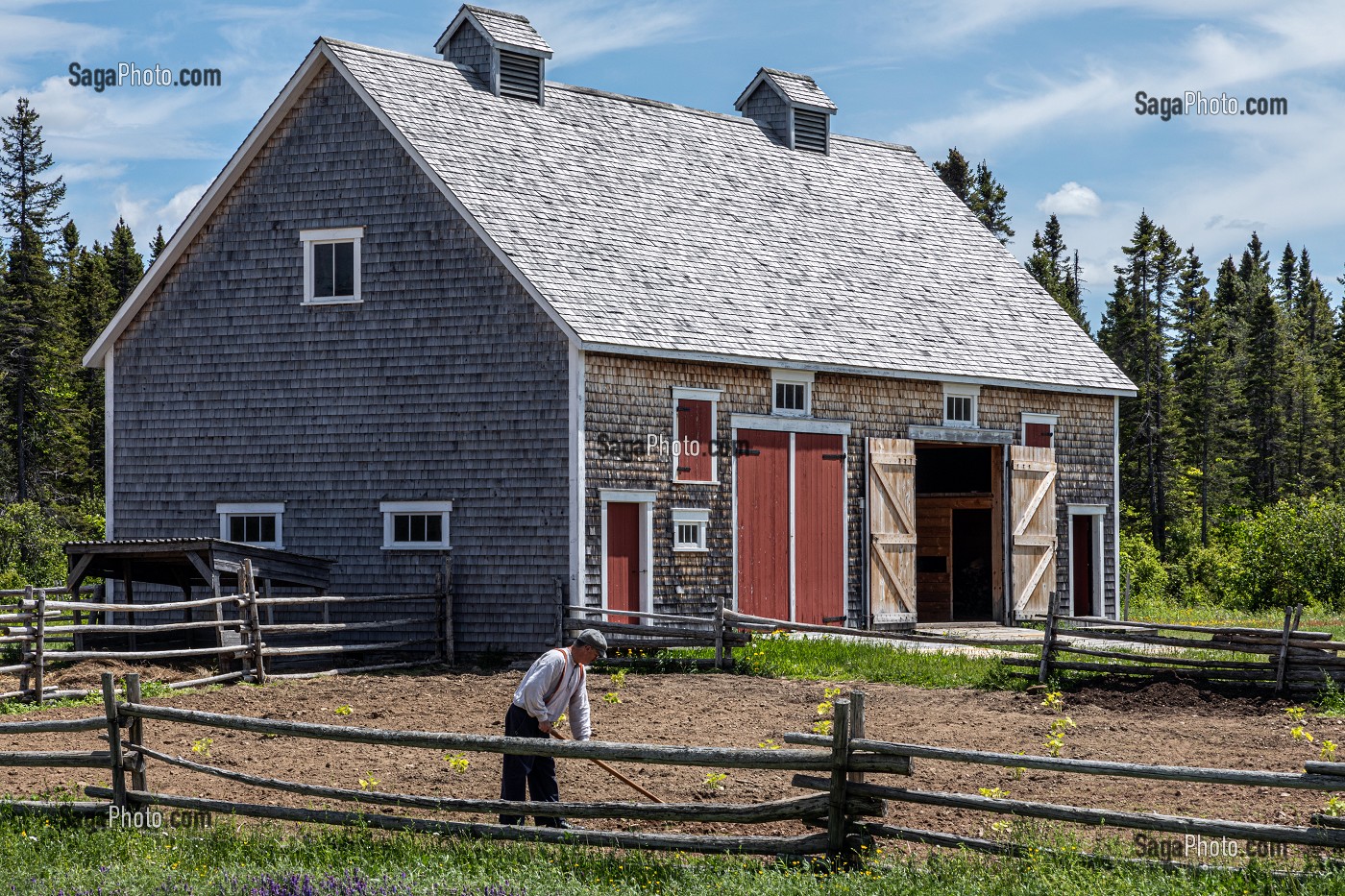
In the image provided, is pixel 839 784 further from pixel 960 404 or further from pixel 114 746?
pixel 960 404

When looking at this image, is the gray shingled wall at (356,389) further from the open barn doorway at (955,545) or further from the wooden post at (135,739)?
the wooden post at (135,739)

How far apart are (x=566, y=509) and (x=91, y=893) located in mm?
13170

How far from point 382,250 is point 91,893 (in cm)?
1528

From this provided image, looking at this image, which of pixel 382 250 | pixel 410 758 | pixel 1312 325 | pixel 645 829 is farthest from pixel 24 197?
pixel 1312 325

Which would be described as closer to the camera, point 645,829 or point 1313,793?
point 645,829

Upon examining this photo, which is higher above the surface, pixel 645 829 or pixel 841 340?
pixel 841 340

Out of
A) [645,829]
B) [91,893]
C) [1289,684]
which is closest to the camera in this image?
[91,893]

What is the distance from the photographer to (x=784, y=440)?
24.5 m

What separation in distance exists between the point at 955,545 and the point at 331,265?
13.4 meters

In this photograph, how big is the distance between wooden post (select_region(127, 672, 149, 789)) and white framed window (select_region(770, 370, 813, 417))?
1432 centimetres

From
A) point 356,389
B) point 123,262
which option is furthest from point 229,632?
point 123,262

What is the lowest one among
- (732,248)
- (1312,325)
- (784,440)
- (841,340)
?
(784,440)

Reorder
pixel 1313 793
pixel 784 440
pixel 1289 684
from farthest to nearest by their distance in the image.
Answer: pixel 784 440 < pixel 1289 684 < pixel 1313 793

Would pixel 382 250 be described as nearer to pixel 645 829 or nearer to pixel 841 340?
pixel 841 340
